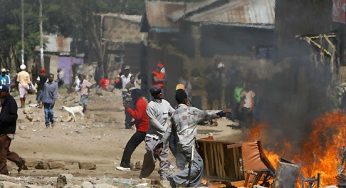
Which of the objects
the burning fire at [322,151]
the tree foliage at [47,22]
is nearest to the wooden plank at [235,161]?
the burning fire at [322,151]

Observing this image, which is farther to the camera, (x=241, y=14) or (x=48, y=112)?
(x=241, y=14)

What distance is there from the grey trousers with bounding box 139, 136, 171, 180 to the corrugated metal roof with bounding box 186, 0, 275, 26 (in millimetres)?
20482

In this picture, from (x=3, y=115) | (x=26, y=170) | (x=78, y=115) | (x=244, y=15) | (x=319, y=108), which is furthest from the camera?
(x=244, y=15)

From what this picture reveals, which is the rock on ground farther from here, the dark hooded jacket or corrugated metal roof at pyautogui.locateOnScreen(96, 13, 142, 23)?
corrugated metal roof at pyautogui.locateOnScreen(96, 13, 142, 23)

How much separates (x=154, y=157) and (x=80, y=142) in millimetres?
6915

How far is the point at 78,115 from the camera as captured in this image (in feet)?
86.8

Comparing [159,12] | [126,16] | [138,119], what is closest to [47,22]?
[126,16]

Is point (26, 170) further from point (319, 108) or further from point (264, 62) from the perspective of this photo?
point (264, 62)

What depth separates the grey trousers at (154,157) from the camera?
12727 millimetres

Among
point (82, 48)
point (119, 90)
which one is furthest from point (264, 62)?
point (82, 48)

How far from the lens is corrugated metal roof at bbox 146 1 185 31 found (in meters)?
42.2

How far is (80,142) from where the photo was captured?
19734mm

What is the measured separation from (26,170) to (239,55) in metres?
18.5

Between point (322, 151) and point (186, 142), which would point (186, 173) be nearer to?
point (186, 142)
